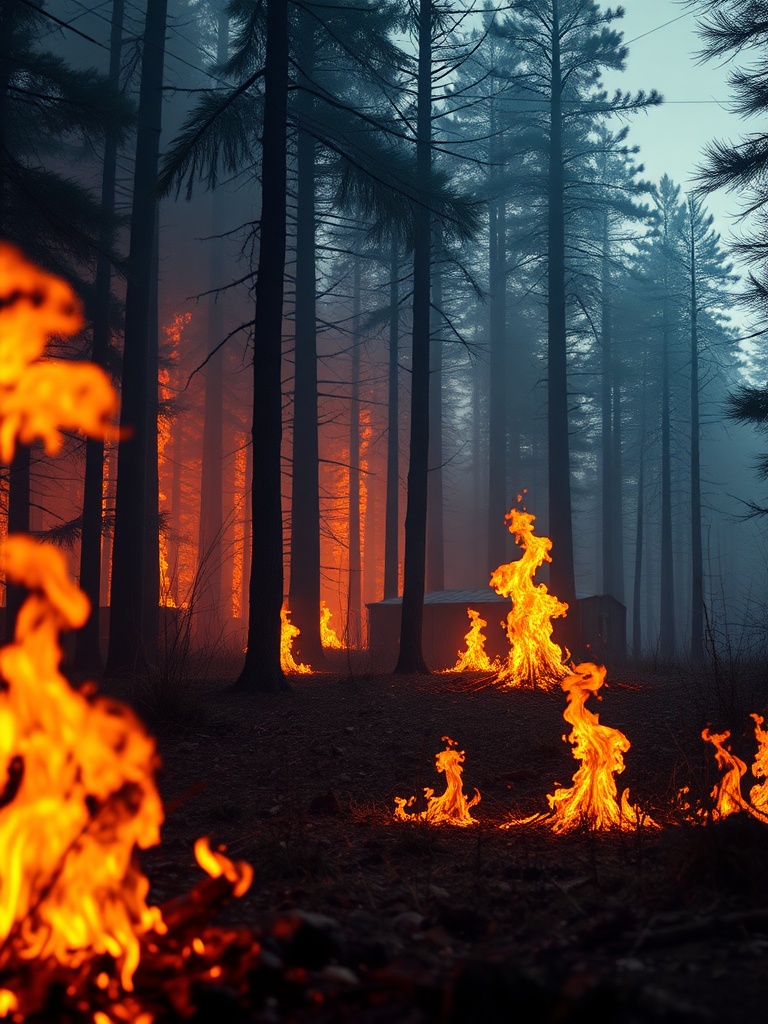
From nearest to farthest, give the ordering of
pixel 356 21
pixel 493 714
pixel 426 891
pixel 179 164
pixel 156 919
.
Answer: pixel 156 919 → pixel 426 891 → pixel 493 714 → pixel 179 164 → pixel 356 21

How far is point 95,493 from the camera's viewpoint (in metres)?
14.6

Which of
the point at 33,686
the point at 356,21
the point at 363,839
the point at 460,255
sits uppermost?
the point at 460,255

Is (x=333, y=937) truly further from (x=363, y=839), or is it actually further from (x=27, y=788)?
(x=363, y=839)

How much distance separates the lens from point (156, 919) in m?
2.87

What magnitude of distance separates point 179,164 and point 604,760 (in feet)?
29.2

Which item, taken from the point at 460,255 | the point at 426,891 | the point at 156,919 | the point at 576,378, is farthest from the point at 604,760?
the point at 576,378

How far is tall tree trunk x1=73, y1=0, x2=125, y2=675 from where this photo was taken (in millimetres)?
13375

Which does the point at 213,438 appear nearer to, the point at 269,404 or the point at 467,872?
the point at 269,404

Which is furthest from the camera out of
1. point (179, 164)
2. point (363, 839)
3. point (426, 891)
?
point (179, 164)

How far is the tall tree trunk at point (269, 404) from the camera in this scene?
10.1m

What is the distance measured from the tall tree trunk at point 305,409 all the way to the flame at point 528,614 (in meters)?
6.89

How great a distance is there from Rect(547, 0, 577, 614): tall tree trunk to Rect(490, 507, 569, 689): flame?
17.6 ft

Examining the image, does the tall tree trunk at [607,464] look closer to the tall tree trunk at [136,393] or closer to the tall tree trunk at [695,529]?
the tall tree trunk at [695,529]

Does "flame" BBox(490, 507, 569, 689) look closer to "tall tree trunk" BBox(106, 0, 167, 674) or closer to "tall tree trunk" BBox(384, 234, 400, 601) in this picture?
"tall tree trunk" BBox(106, 0, 167, 674)
